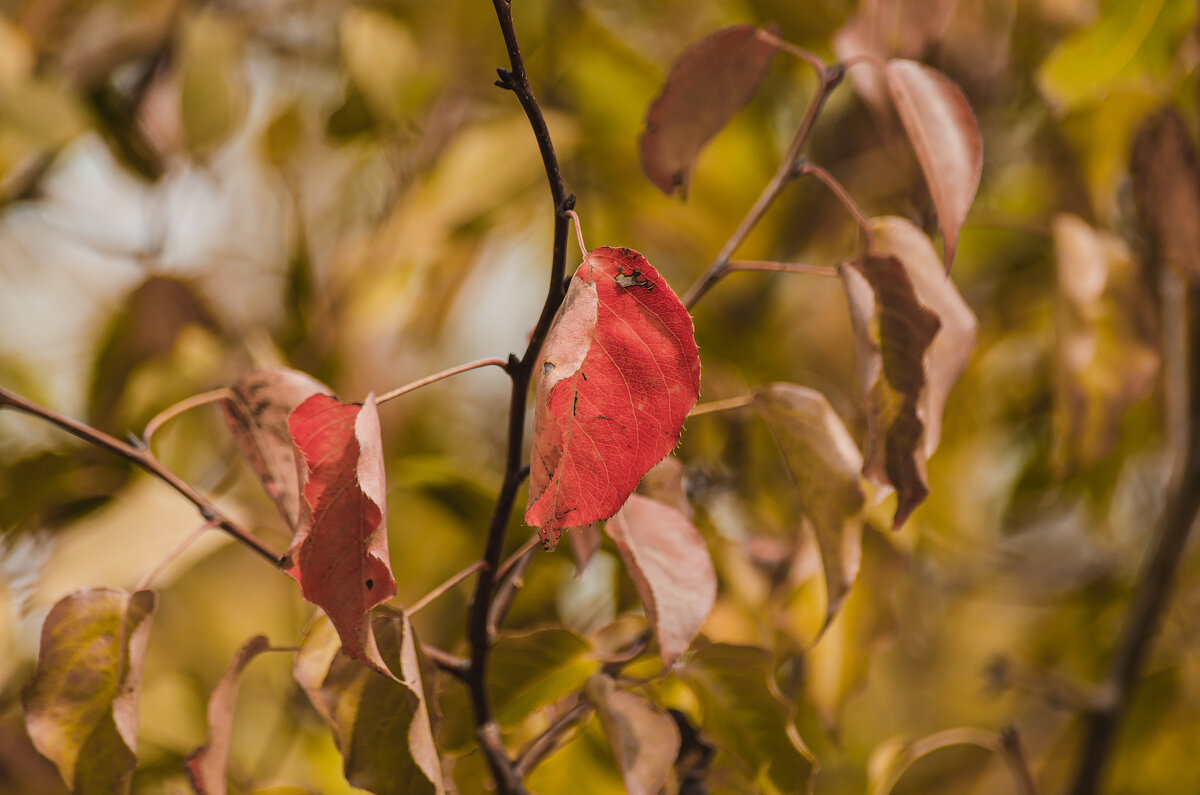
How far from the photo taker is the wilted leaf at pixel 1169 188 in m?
0.62

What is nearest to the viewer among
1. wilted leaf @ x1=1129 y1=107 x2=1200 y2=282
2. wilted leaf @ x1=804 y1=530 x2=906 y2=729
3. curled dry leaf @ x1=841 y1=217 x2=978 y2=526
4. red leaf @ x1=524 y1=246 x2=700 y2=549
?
red leaf @ x1=524 y1=246 x2=700 y2=549

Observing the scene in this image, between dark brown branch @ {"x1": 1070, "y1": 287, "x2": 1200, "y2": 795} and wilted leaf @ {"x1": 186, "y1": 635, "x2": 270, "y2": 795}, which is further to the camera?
dark brown branch @ {"x1": 1070, "y1": 287, "x2": 1200, "y2": 795}

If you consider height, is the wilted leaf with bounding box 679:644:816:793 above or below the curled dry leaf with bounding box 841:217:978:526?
below

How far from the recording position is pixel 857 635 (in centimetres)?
51

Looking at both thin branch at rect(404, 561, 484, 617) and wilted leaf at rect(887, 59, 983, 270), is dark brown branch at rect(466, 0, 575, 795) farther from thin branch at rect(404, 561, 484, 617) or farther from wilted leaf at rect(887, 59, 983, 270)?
wilted leaf at rect(887, 59, 983, 270)

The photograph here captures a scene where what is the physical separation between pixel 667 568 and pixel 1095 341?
1.39 ft

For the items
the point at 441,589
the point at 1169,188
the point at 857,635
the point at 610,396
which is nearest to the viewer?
the point at 610,396

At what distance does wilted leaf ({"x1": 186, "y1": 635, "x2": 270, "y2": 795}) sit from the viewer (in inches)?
14.1

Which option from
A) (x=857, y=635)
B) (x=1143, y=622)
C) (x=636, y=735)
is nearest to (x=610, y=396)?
(x=636, y=735)

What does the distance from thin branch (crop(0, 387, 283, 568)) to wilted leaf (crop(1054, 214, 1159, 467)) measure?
530 millimetres

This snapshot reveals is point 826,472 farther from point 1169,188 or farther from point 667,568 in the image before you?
point 1169,188

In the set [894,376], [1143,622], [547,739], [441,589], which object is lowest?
[1143,622]

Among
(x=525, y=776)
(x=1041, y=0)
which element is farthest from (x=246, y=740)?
(x=1041, y=0)

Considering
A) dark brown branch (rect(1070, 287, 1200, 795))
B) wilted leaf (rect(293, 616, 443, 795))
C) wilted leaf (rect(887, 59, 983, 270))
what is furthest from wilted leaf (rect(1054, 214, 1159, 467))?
wilted leaf (rect(293, 616, 443, 795))
